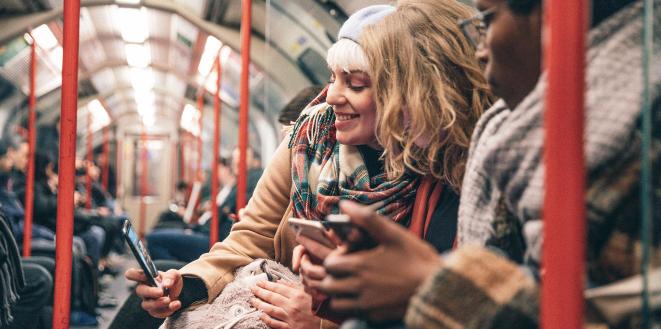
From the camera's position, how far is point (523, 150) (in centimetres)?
90

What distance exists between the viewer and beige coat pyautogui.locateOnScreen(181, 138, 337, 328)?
179cm

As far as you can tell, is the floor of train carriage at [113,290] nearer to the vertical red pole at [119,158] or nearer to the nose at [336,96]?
the nose at [336,96]

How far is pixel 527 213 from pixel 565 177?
0.59ft

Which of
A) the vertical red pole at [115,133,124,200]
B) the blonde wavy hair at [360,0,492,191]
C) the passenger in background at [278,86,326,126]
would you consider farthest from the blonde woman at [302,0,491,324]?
the vertical red pole at [115,133,124,200]

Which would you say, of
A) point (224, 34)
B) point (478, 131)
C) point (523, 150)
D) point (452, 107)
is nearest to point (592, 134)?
point (523, 150)

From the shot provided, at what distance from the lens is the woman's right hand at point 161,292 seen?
158cm

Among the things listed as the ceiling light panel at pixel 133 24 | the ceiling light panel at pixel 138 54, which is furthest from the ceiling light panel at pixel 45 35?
the ceiling light panel at pixel 138 54

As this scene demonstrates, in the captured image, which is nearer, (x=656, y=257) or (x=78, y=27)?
(x=656, y=257)

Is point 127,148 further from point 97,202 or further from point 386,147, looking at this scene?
point 386,147

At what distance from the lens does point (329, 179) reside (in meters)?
1.66

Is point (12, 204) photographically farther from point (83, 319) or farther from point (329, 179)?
point (329, 179)

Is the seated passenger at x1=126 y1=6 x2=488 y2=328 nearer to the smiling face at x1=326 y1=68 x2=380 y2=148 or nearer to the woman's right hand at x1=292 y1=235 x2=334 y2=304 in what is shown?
the smiling face at x1=326 y1=68 x2=380 y2=148

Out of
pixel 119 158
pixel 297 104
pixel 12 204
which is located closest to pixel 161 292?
pixel 297 104

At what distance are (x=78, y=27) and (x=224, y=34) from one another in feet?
14.7
